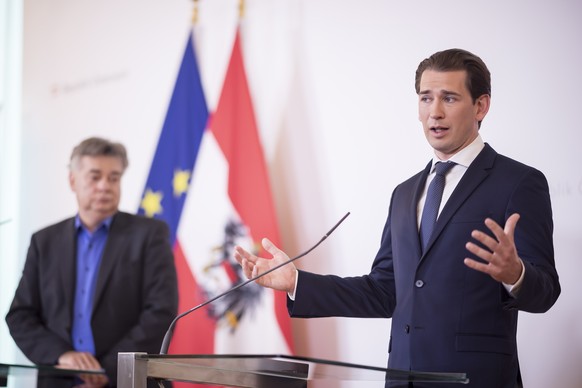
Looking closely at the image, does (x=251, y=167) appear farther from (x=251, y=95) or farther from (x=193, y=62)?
(x=193, y=62)

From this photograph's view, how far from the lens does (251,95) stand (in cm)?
489

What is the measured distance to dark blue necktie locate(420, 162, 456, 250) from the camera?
2559mm

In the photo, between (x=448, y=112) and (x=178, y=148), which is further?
(x=178, y=148)

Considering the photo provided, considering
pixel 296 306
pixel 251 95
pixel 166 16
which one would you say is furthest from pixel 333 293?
pixel 166 16

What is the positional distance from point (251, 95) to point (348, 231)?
3.56 ft

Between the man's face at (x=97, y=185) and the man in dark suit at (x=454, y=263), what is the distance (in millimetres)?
2217

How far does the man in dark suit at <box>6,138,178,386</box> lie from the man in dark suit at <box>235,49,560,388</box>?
6.00 feet

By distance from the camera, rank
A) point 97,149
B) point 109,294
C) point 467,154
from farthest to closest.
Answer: point 97,149 → point 109,294 → point 467,154

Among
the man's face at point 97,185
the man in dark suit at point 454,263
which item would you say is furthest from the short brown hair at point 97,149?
the man in dark suit at point 454,263

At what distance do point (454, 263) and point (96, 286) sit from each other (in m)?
2.43

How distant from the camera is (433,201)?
2.61 m

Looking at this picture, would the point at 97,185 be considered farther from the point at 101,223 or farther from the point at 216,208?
the point at 216,208

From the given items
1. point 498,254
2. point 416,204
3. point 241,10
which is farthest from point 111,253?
point 498,254

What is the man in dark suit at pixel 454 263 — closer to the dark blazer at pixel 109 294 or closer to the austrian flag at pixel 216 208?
the dark blazer at pixel 109 294
